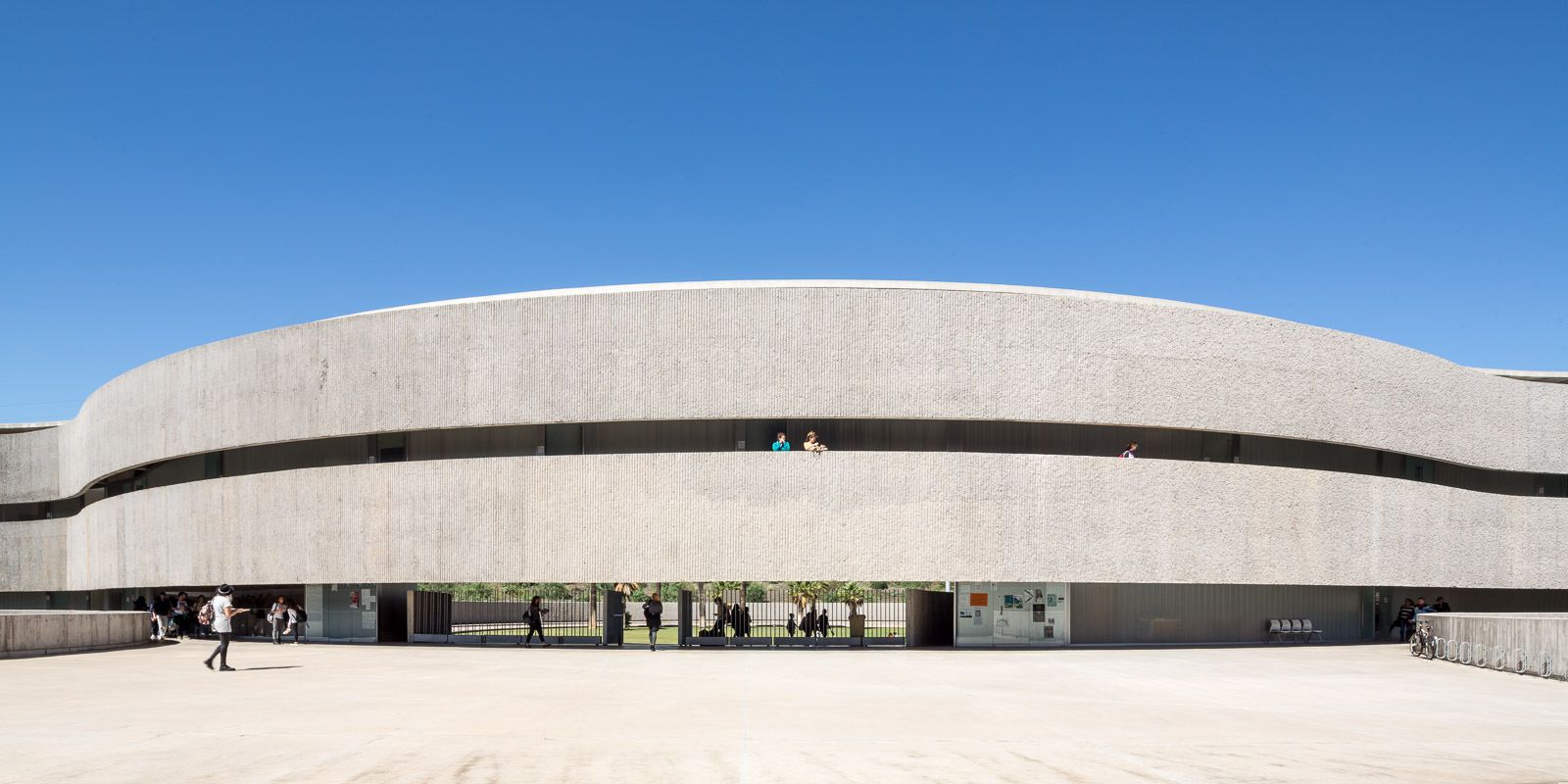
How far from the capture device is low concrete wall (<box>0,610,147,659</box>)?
27.4 meters

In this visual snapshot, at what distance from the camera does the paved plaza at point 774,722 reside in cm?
1165

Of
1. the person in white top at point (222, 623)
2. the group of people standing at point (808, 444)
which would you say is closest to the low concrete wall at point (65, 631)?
the person in white top at point (222, 623)

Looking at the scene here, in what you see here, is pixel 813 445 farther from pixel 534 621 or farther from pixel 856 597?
pixel 534 621

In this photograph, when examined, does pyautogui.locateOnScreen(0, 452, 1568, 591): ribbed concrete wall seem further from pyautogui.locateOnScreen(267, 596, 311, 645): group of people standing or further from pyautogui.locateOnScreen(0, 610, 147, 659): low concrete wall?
pyautogui.locateOnScreen(0, 610, 147, 659): low concrete wall

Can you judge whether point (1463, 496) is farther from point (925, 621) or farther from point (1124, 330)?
point (925, 621)

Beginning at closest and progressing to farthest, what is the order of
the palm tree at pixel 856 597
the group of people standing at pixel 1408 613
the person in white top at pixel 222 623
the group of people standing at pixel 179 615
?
the person in white top at pixel 222 623, the palm tree at pixel 856 597, the group of people standing at pixel 1408 613, the group of people standing at pixel 179 615

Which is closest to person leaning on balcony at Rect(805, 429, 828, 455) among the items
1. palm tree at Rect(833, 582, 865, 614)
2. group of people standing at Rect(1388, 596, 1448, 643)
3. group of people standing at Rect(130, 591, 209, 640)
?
palm tree at Rect(833, 582, 865, 614)

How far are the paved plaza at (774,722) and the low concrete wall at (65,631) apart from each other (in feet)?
8.62

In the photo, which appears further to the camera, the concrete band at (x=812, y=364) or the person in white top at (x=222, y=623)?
the concrete band at (x=812, y=364)

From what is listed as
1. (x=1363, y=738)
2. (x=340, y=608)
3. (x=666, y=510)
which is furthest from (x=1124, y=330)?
(x=340, y=608)

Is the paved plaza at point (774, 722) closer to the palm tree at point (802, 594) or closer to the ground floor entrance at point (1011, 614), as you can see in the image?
the ground floor entrance at point (1011, 614)

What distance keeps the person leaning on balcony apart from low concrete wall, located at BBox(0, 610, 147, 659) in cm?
1708

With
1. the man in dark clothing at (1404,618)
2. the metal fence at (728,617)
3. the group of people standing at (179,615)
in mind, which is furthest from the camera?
the group of people standing at (179,615)

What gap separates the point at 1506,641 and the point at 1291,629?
1043cm
